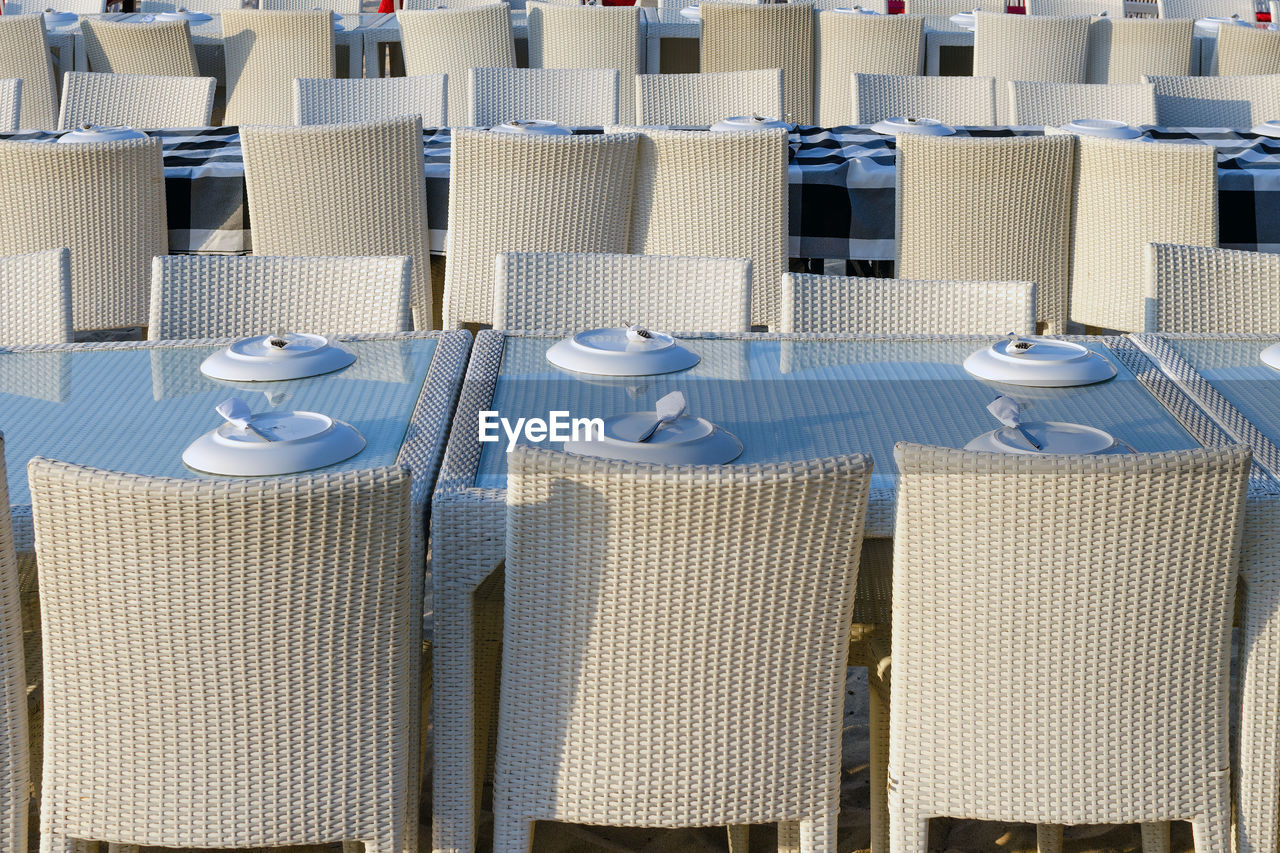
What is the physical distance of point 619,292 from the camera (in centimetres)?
282

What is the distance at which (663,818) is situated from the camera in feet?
5.43

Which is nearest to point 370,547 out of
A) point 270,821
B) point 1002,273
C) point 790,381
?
point 270,821

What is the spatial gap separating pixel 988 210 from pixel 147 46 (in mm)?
3628

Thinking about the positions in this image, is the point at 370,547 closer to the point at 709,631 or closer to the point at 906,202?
the point at 709,631

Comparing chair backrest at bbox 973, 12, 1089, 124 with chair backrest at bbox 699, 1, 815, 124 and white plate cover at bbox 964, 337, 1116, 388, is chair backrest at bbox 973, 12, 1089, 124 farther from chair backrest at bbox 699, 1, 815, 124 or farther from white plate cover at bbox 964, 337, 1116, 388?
white plate cover at bbox 964, 337, 1116, 388

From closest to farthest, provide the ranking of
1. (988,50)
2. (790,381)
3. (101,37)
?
(790,381) < (101,37) < (988,50)

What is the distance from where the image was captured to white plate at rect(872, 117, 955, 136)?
14.3 feet

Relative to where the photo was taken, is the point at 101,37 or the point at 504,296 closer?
the point at 504,296

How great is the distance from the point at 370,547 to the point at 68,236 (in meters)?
2.30

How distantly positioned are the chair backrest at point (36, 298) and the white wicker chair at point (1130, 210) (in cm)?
245

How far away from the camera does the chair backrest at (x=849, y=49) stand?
5.74m

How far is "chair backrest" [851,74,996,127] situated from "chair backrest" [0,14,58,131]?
3094 mm

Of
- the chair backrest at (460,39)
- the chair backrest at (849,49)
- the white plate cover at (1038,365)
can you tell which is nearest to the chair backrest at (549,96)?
the chair backrest at (460,39)

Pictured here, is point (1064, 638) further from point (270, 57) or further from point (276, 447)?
point (270, 57)
